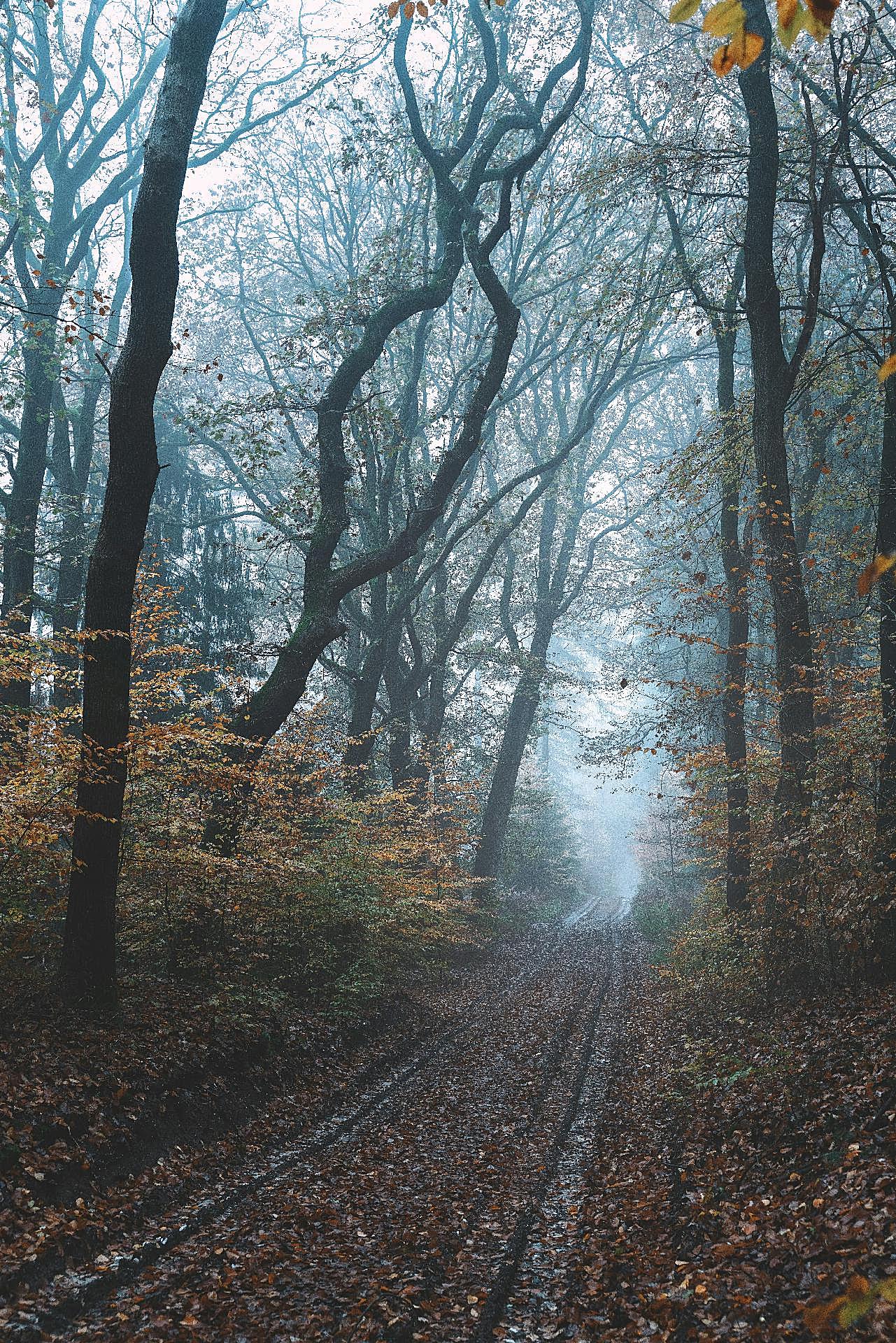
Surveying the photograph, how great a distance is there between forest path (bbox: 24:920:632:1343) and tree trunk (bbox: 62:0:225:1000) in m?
2.50

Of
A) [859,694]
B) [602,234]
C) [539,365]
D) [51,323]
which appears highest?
[602,234]

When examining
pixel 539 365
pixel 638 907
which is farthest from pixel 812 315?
pixel 638 907

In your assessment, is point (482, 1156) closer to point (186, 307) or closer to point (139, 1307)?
point (139, 1307)

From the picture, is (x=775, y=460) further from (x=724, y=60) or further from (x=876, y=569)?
(x=876, y=569)

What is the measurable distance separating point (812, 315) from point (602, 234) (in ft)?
37.8

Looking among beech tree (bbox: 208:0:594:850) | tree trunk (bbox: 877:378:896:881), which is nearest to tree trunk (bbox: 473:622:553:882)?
beech tree (bbox: 208:0:594:850)

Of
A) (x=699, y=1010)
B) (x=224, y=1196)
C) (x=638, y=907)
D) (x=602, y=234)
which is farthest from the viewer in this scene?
(x=638, y=907)

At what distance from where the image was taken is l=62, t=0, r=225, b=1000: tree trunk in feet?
22.3

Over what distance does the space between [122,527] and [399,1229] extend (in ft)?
18.9

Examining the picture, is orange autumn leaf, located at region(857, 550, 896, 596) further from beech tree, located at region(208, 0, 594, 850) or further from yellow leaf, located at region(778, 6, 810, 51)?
beech tree, located at region(208, 0, 594, 850)

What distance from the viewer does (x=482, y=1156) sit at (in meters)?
6.76

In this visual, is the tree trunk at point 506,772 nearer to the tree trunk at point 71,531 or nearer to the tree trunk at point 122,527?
the tree trunk at point 71,531

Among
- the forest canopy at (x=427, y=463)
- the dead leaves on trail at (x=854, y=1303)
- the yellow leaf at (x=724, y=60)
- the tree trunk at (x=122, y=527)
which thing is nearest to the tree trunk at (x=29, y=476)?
the forest canopy at (x=427, y=463)

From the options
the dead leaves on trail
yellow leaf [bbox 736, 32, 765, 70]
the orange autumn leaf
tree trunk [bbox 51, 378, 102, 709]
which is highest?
tree trunk [bbox 51, 378, 102, 709]
